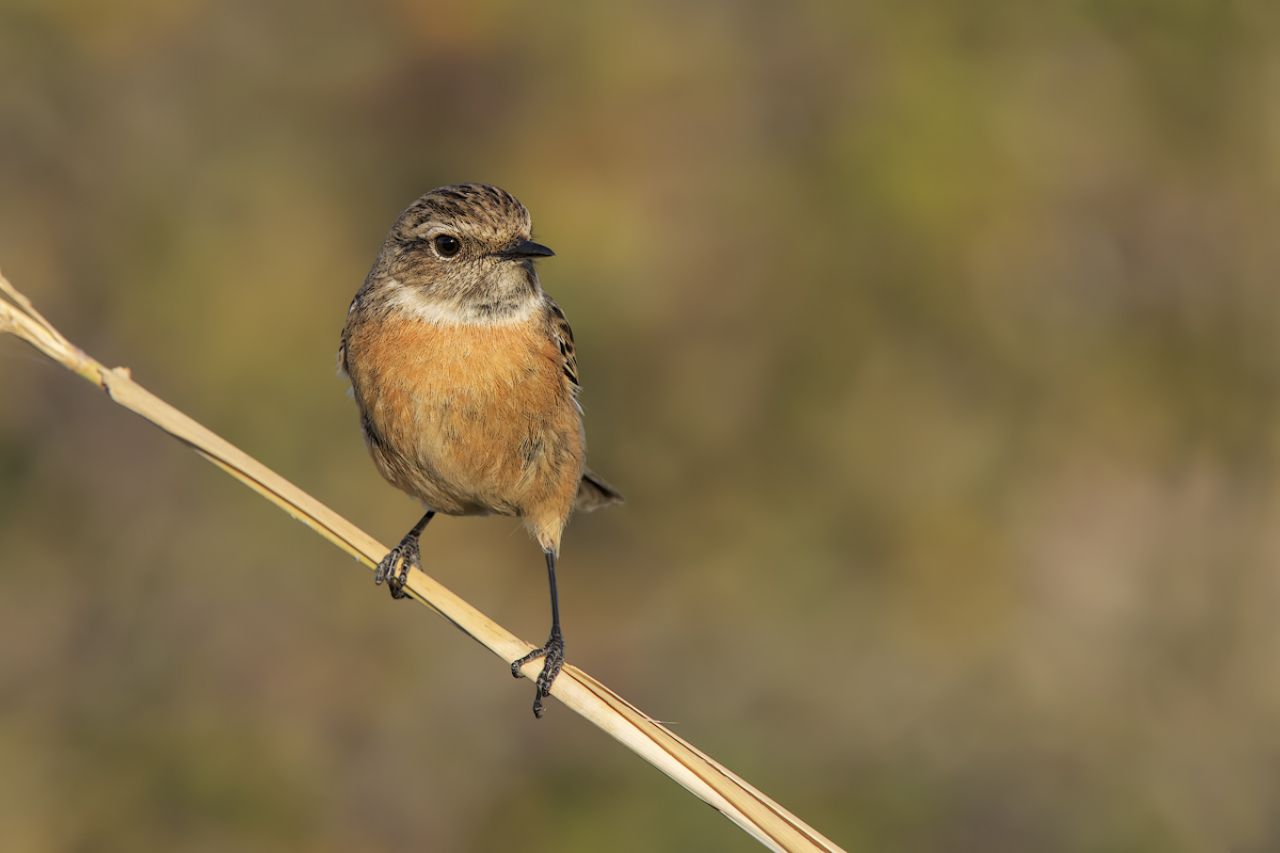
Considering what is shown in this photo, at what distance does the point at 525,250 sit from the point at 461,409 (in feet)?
1.74

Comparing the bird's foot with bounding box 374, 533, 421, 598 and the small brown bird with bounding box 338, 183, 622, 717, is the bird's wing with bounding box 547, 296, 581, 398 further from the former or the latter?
the bird's foot with bounding box 374, 533, 421, 598

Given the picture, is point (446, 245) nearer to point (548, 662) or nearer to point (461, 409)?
point (461, 409)

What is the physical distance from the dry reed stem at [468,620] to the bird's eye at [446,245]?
1.37 m

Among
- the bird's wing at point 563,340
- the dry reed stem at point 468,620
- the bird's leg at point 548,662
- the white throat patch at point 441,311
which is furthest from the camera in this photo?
the bird's wing at point 563,340

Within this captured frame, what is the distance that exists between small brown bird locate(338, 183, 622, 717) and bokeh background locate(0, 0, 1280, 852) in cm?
325

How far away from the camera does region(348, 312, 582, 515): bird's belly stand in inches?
164

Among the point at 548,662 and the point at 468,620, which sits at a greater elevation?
the point at 548,662

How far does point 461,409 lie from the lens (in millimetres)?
4191

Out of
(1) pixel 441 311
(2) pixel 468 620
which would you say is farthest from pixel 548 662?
(2) pixel 468 620

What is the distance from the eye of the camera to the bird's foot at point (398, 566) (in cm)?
452

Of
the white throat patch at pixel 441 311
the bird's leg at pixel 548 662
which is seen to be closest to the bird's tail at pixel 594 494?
the bird's leg at pixel 548 662

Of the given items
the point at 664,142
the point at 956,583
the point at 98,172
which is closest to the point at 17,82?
the point at 98,172

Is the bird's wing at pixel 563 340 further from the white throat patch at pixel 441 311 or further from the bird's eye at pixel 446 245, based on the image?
the bird's eye at pixel 446 245

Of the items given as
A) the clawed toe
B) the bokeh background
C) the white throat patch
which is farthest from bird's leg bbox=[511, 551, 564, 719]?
the bokeh background
